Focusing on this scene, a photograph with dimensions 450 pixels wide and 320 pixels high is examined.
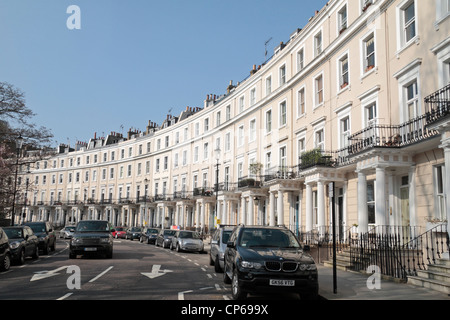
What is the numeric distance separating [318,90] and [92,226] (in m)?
15.1

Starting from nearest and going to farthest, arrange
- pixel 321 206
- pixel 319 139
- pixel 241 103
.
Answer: pixel 321 206 → pixel 319 139 → pixel 241 103

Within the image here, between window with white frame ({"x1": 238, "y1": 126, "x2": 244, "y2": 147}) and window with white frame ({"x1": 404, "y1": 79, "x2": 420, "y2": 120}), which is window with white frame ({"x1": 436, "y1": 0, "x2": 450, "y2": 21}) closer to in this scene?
window with white frame ({"x1": 404, "y1": 79, "x2": 420, "y2": 120})

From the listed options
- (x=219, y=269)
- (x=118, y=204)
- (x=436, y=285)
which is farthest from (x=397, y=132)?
(x=118, y=204)

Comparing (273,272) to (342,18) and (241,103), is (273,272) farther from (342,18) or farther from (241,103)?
(241,103)

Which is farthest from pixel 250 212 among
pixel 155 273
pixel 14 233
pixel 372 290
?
pixel 372 290

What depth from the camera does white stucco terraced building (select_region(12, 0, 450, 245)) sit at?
15.4m

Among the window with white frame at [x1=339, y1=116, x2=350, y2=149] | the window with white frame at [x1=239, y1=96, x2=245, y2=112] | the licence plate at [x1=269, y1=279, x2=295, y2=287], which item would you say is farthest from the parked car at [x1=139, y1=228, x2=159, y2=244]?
the licence plate at [x1=269, y1=279, x2=295, y2=287]

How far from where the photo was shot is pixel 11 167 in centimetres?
2836

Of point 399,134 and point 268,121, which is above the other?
point 268,121

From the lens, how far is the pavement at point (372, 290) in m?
9.93

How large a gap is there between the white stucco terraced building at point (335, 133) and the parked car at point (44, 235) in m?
10.4

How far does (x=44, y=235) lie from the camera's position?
72.8 ft

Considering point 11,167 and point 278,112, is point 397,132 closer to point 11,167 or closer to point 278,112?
point 278,112
